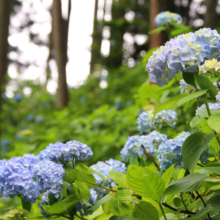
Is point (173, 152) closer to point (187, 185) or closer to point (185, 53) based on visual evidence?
point (187, 185)

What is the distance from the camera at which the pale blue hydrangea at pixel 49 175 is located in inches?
40.3

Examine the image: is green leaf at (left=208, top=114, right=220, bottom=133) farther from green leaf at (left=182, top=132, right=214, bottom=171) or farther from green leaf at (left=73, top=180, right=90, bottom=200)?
green leaf at (left=73, top=180, right=90, bottom=200)

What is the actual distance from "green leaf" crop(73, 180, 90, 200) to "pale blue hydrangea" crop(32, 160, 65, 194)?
0.18 feet

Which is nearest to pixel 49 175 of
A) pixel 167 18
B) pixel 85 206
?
pixel 85 206

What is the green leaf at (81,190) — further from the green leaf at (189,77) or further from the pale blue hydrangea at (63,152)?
the green leaf at (189,77)

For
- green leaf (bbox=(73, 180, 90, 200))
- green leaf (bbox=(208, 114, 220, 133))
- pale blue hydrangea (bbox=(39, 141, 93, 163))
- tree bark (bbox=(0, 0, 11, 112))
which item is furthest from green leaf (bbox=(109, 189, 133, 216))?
tree bark (bbox=(0, 0, 11, 112))

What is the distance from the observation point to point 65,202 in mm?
1031

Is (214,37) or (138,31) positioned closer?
(214,37)

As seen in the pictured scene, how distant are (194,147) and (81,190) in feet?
1.38

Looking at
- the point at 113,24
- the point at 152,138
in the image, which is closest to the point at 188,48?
the point at 152,138

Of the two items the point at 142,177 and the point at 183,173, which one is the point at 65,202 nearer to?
the point at 142,177

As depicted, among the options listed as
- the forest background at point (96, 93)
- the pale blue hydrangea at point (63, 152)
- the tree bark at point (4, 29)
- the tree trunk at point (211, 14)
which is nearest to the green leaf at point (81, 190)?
the pale blue hydrangea at point (63, 152)

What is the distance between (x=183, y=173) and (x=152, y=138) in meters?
0.26

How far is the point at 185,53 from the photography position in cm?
93
